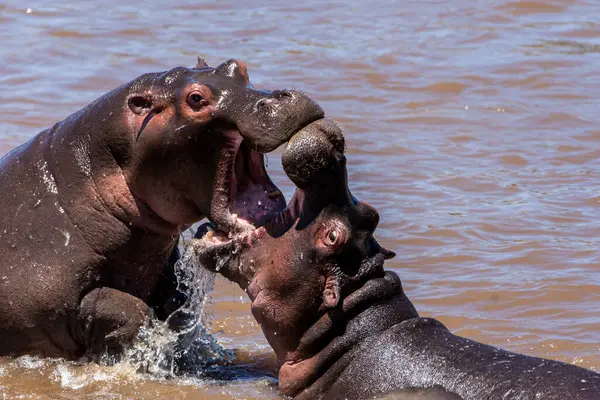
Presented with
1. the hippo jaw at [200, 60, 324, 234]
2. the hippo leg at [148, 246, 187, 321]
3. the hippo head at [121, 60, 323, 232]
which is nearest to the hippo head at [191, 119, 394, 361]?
the hippo jaw at [200, 60, 324, 234]

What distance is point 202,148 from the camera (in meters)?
7.16

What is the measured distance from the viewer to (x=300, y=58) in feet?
52.7

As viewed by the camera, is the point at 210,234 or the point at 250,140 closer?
the point at 250,140

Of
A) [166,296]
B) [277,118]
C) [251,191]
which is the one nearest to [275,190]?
[251,191]

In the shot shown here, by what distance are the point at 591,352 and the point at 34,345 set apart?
3.48 metres

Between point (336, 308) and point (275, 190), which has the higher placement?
point (275, 190)

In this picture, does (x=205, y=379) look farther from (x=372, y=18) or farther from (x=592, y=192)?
(x=372, y=18)

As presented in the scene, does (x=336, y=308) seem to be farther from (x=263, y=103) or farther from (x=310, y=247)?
(x=263, y=103)

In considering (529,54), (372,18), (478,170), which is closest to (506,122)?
(478,170)

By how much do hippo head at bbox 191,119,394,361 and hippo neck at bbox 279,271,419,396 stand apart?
0.05 m

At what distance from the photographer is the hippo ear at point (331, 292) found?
22.2ft

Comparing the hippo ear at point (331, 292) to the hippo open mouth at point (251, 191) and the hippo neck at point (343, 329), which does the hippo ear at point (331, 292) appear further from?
the hippo open mouth at point (251, 191)

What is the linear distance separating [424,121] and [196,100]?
666 cm

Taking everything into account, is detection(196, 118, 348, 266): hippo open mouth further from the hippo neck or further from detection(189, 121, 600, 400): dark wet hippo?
the hippo neck
